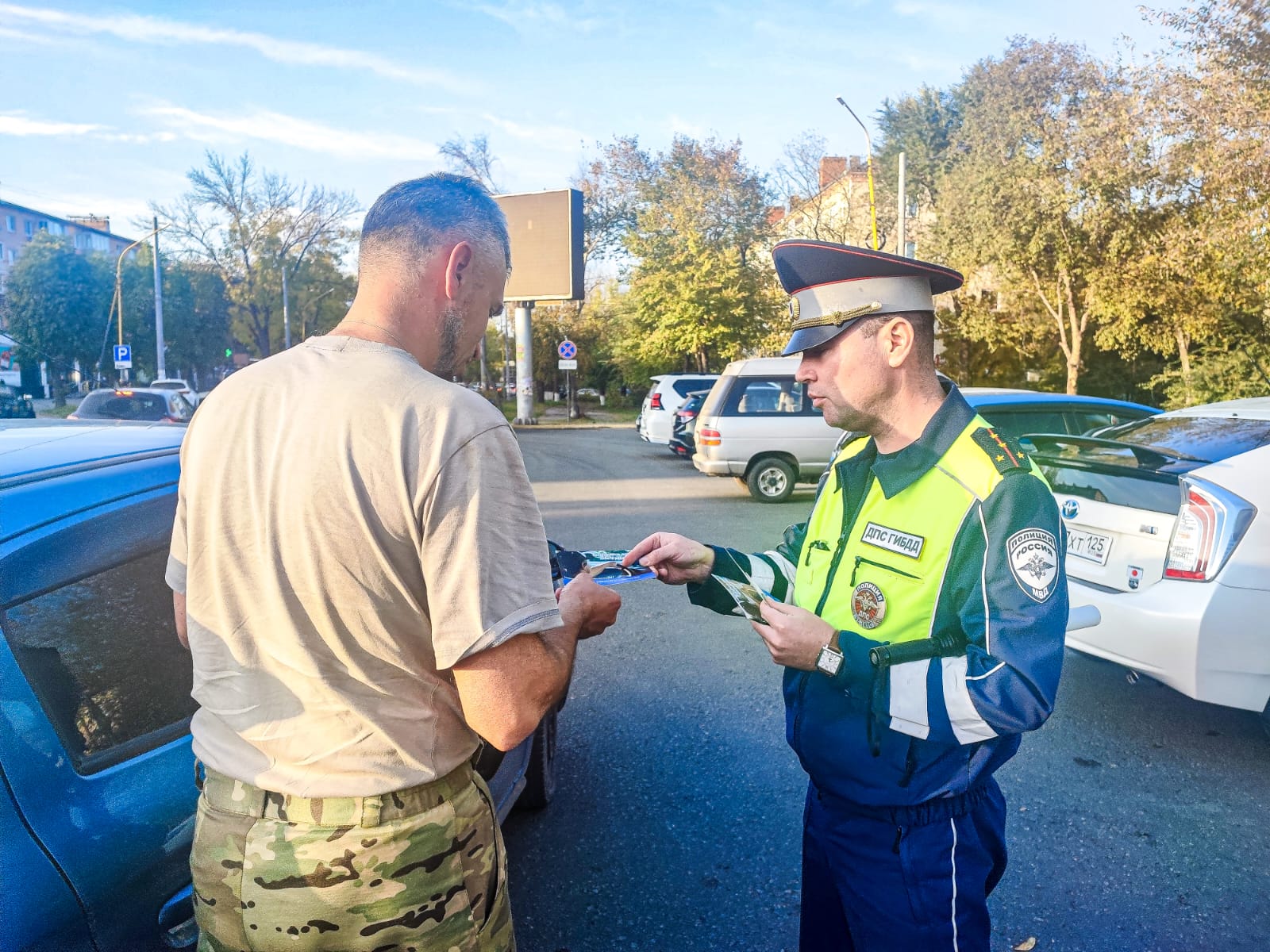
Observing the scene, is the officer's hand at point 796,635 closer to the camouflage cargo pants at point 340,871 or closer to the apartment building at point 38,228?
the camouflage cargo pants at point 340,871

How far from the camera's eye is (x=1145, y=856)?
3295 mm

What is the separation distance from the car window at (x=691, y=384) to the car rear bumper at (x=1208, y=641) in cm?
1610

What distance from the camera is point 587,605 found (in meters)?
1.63

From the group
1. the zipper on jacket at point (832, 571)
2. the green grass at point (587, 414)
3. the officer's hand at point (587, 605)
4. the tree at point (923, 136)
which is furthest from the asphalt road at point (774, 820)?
the tree at point (923, 136)

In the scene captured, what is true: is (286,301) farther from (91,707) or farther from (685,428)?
(91,707)

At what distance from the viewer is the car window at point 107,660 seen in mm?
1734

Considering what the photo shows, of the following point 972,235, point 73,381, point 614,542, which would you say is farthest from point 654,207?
point 73,381

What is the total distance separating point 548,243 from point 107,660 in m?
27.0

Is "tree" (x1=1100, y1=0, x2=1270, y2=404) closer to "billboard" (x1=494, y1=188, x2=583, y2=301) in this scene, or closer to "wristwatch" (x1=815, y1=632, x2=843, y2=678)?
"billboard" (x1=494, y1=188, x2=583, y2=301)

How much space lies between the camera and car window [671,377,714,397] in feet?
65.5

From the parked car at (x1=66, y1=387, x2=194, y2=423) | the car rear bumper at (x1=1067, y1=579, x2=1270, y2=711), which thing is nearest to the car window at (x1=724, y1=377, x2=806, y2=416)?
the parked car at (x1=66, y1=387, x2=194, y2=423)

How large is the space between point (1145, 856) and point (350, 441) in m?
3.34

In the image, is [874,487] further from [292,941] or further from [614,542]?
[614,542]

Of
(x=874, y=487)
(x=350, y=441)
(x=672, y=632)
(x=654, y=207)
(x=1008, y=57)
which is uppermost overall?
(x=1008, y=57)
